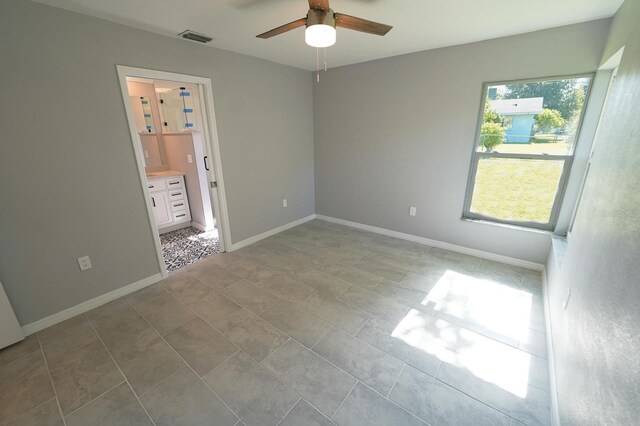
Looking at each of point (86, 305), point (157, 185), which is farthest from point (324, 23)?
point (157, 185)

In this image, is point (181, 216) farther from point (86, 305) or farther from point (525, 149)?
point (525, 149)

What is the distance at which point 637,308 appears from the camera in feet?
2.72

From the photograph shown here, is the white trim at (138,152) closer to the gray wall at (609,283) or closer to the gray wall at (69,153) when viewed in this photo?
the gray wall at (69,153)

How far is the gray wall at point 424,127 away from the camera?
254 cm

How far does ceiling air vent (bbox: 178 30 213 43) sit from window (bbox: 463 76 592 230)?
303 centimetres

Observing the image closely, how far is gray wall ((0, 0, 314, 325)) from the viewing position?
6.21 feet

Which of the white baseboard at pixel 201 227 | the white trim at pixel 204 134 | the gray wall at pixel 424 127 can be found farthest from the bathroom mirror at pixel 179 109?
the gray wall at pixel 424 127

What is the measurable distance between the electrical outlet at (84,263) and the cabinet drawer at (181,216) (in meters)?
1.90

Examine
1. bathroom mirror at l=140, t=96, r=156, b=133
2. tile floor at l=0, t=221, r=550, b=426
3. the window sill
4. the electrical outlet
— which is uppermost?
bathroom mirror at l=140, t=96, r=156, b=133

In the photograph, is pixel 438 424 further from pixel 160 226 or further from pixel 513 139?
pixel 160 226

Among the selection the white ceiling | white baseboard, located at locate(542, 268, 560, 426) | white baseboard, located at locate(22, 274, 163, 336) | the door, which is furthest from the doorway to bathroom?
white baseboard, located at locate(542, 268, 560, 426)

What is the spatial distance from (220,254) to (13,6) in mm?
2709

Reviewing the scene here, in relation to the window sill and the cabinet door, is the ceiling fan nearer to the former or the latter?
the window sill

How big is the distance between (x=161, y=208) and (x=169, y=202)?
5.9 inches
